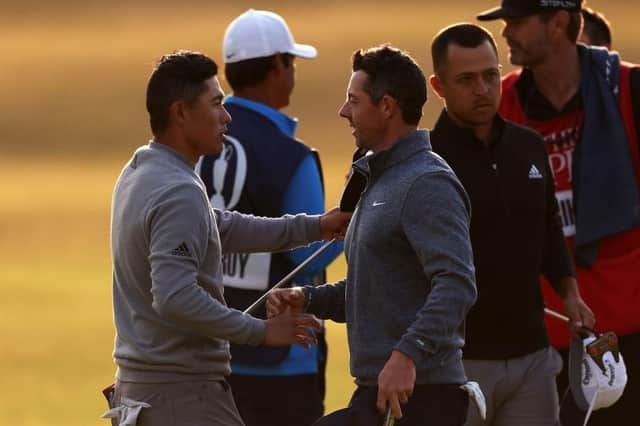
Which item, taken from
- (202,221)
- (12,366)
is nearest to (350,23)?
(12,366)

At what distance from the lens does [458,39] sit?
23.3ft

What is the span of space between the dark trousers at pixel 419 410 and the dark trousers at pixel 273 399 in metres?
1.90

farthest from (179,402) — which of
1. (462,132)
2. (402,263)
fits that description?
(462,132)

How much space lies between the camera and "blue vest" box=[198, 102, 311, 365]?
7.87 m

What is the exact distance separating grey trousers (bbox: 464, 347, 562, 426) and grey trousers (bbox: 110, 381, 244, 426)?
123 cm

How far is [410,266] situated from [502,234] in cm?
122

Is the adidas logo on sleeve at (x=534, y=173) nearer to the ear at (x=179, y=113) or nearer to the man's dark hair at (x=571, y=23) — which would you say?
the man's dark hair at (x=571, y=23)

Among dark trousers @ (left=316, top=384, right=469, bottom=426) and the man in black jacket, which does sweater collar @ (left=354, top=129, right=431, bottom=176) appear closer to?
dark trousers @ (left=316, top=384, right=469, bottom=426)

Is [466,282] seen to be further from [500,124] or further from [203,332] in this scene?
[500,124]

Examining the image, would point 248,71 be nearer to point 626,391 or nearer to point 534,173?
point 534,173

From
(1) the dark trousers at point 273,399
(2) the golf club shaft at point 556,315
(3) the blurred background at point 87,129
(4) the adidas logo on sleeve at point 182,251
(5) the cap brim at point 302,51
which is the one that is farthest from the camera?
(3) the blurred background at point 87,129

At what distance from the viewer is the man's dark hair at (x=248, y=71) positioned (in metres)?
8.27

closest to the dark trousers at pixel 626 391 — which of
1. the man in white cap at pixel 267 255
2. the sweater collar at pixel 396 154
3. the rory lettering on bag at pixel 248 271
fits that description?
the man in white cap at pixel 267 255

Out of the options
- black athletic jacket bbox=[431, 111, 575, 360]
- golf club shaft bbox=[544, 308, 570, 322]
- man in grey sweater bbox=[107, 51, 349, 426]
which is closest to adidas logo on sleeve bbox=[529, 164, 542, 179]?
black athletic jacket bbox=[431, 111, 575, 360]
